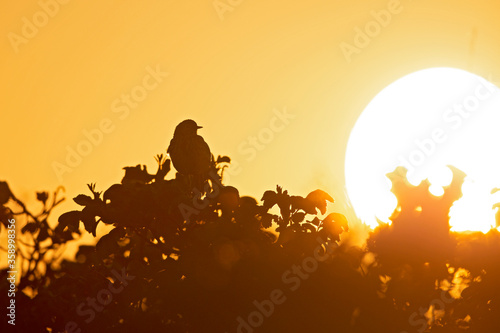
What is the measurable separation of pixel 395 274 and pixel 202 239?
2.54 metres

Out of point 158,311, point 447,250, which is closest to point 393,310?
point 447,250

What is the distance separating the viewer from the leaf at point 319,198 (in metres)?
7.18

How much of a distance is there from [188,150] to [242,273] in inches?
58.1

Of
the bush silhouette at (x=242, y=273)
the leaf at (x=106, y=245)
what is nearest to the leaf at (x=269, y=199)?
the bush silhouette at (x=242, y=273)

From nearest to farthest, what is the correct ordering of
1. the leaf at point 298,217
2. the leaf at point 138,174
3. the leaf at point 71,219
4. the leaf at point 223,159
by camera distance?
the leaf at point 71,219 → the leaf at point 298,217 → the leaf at point 138,174 → the leaf at point 223,159

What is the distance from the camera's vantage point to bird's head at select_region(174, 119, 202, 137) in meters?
7.47

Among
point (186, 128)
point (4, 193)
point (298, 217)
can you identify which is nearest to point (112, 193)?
point (186, 128)

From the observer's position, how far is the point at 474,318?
779 centimetres

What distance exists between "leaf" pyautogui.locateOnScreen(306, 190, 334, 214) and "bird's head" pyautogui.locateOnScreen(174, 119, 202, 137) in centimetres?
141

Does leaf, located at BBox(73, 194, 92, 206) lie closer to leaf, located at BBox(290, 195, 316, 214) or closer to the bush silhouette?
the bush silhouette

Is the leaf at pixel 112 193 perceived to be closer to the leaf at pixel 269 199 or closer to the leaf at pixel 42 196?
the leaf at pixel 269 199

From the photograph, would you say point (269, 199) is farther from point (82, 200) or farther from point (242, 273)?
point (82, 200)

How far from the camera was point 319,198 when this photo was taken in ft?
23.6

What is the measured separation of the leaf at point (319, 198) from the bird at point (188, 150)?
119 cm
